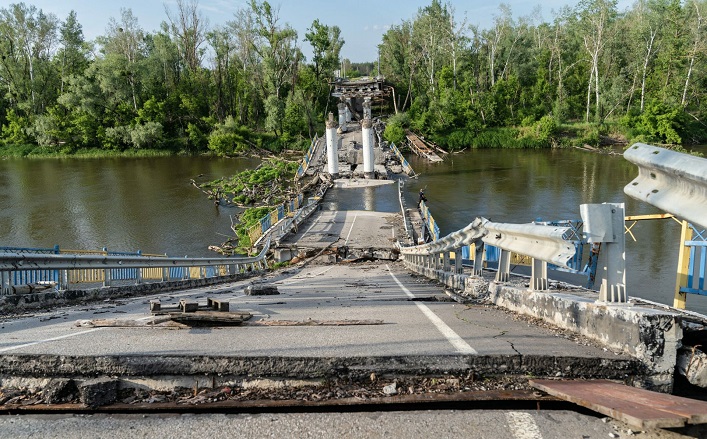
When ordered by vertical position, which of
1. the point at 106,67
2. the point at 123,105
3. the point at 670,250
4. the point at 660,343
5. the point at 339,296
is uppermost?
the point at 106,67

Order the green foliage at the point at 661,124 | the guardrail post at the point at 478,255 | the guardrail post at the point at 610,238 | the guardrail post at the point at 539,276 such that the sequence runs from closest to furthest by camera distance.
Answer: the guardrail post at the point at 610,238
the guardrail post at the point at 539,276
the guardrail post at the point at 478,255
the green foliage at the point at 661,124

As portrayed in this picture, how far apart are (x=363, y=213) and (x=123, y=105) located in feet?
181

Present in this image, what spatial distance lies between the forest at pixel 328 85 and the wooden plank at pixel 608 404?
196ft

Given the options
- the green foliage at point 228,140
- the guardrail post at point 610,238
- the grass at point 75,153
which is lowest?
the guardrail post at point 610,238

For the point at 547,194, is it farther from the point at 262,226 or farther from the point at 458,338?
the point at 458,338

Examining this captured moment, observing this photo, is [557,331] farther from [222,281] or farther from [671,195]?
[222,281]

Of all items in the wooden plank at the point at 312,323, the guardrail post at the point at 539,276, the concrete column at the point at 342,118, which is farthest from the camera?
the concrete column at the point at 342,118

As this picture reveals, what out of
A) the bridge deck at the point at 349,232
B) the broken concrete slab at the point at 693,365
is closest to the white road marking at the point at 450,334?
the broken concrete slab at the point at 693,365

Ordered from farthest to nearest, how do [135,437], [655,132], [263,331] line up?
[655,132] → [263,331] → [135,437]

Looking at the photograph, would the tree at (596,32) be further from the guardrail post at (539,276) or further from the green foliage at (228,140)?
the guardrail post at (539,276)

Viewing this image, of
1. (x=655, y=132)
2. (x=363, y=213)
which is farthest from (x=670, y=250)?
(x=655, y=132)

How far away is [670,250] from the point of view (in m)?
21.6

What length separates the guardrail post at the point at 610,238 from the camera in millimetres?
3949

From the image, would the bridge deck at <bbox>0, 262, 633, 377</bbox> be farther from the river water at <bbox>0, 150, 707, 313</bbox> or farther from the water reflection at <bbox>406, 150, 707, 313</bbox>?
the river water at <bbox>0, 150, 707, 313</bbox>
